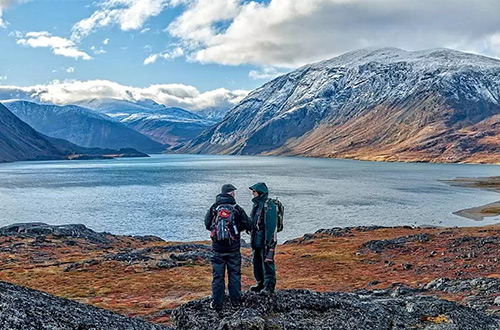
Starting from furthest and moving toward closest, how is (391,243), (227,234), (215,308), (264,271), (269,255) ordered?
(391,243), (269,255), (264,271), (227,234), (215,308)

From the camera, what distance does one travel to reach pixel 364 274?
28.8 metres

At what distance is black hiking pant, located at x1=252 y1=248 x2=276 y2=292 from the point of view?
11508mm

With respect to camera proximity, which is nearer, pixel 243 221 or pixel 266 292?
pixel 266 292

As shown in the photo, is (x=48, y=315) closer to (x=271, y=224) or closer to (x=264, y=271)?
(x=264, y=271)

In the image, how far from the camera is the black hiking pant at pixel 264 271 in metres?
11.5

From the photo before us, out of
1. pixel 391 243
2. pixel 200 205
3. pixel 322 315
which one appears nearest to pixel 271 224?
pixel 322 315

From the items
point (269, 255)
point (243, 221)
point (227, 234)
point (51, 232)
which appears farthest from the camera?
point (51, 232)

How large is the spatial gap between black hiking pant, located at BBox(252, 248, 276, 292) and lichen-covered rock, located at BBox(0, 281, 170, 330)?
3821 mm

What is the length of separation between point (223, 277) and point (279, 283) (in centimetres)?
1592

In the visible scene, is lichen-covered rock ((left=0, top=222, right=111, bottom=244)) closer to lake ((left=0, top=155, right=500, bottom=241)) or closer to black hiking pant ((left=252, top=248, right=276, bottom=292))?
lake ((left=0, top=155, right=500, bottom=241))

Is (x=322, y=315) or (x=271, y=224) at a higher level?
(x=271, y=224)

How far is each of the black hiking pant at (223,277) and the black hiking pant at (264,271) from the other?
2.51ft

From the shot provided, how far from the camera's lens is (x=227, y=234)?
A: 11.3 metres

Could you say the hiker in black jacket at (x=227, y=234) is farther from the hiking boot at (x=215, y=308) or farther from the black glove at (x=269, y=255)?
the black glove at (x=269, y=255)
